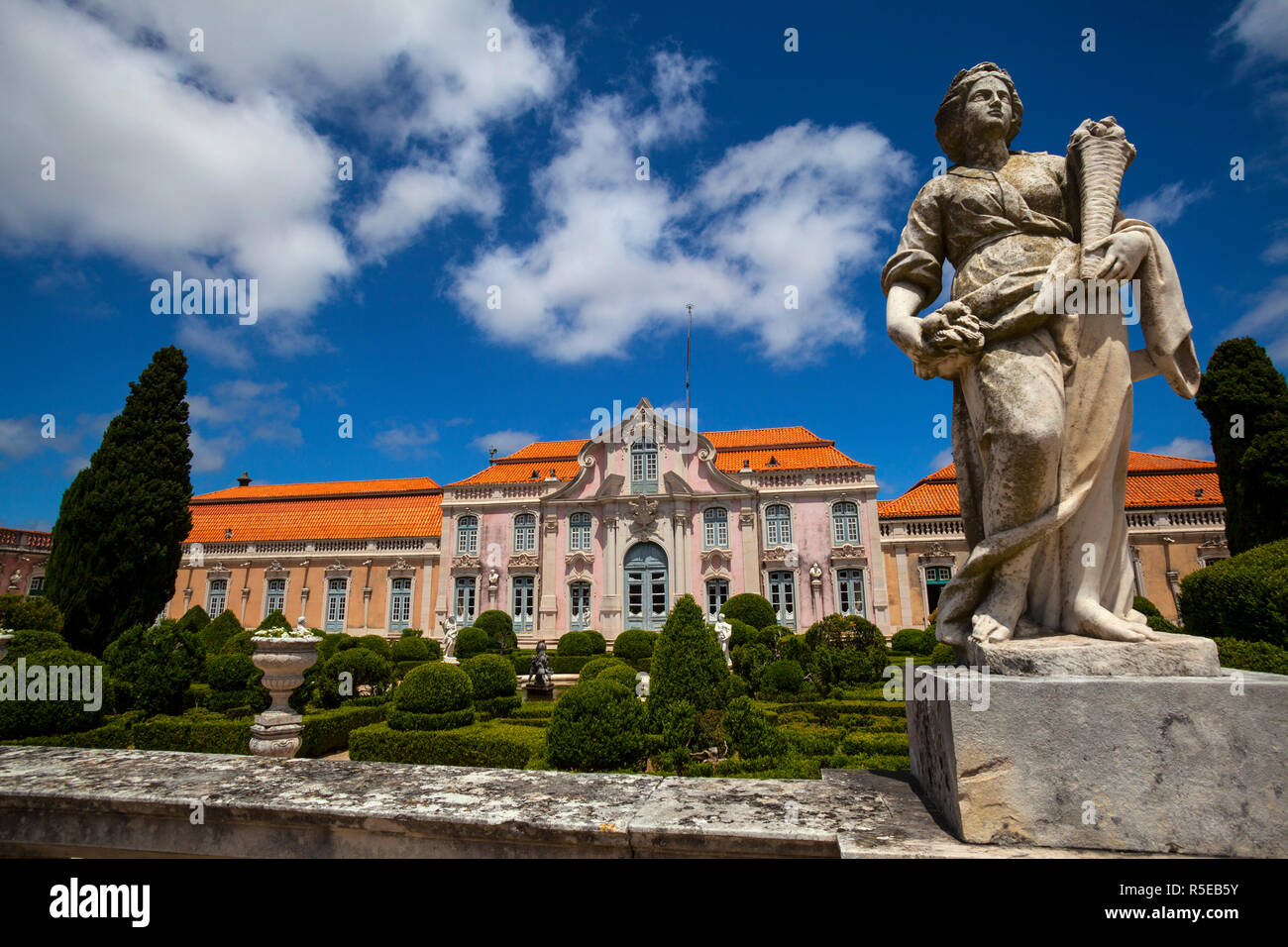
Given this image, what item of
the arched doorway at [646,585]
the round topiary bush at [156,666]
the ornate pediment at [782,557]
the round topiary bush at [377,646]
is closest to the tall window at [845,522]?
the ornate pediment at [782,557]

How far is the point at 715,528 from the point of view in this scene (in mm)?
27141

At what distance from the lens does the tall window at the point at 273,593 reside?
29844 mm

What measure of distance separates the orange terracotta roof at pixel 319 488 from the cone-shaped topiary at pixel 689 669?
27259mm

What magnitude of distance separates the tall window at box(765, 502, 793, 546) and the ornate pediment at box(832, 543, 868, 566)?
1.95 m

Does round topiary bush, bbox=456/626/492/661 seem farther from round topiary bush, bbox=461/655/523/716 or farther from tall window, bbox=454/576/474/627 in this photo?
round topiary bush, bbox=461/655/523/716

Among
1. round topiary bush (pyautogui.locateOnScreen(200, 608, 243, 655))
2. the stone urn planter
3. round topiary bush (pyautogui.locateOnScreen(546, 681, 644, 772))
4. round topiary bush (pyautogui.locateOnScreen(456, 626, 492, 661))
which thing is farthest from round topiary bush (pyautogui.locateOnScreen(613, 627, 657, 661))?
round topiary bush (pyautogui.locateOnScreen(546, 681, 644, 772))

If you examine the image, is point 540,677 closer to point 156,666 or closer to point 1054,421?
point 156,666

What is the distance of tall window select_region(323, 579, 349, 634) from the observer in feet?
95.8

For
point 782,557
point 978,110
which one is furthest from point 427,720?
point 782,557

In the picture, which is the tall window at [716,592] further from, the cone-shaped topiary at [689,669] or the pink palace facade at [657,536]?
the cone-shaped topiary at [689,669]

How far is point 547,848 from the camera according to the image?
6.42 feet

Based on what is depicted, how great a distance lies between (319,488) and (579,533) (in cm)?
1658
